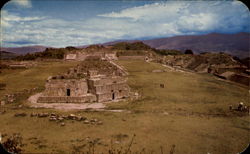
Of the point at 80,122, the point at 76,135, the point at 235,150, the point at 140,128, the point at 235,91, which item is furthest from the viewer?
the point at 235,91

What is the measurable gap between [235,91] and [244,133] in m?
12.9

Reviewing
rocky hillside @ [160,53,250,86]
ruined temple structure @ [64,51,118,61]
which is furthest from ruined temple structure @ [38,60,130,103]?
ruined temple structure @ [64,51,118,61]

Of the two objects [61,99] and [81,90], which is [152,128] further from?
[81,90]

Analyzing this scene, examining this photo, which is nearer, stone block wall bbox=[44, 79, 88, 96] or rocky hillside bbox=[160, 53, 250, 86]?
stone block wall bbox=[44, 79, 88, 96]

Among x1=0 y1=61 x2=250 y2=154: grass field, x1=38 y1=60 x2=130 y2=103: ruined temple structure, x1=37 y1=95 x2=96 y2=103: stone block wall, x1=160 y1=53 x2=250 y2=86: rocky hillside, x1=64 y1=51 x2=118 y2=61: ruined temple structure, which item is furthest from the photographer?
x1=64 y1=51 x2=118 y2=61: ruined temple structure

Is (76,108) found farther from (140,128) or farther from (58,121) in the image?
(140,128)

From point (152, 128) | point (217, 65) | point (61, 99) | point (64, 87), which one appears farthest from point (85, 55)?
point (152, 128)

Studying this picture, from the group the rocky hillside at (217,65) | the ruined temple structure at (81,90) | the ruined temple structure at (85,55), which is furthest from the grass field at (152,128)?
the ruined temple structure at (85,55)

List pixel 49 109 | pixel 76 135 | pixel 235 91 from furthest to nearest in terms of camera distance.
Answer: pixel 235 91 → pixel 49 109 → pixel 76 135

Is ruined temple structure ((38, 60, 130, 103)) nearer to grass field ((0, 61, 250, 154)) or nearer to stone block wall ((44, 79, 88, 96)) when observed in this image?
stone block wall ((44, 79, 88, 96))

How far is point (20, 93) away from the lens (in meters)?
21.2

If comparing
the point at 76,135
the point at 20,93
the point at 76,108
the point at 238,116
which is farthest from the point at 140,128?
the point at 20,93

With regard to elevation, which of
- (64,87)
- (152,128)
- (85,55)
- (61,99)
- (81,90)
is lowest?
(152,128)

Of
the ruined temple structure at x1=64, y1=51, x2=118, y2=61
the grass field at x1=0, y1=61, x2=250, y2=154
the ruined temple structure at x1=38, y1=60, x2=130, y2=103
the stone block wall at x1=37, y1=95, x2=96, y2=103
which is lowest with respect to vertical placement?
the grass field at x1=0, y1=61, x2=250, y2=154
